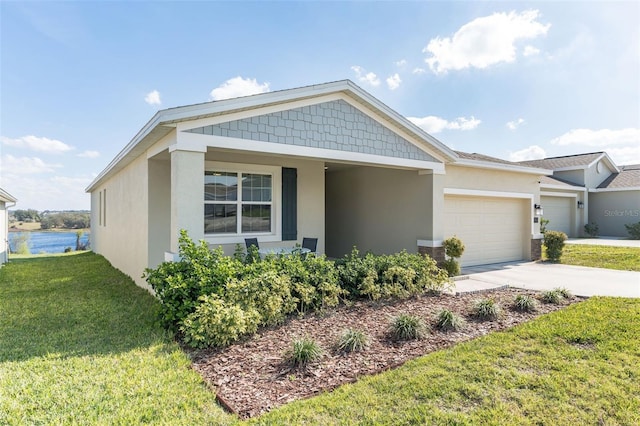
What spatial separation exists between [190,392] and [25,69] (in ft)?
47.7

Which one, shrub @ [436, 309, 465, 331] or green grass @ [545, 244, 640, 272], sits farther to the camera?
green grass @ [545, 244, 640, 272]

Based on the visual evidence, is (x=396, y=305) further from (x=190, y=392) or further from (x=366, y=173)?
(x=366, y=173)

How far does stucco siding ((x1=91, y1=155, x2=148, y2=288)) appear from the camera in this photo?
8.66 m

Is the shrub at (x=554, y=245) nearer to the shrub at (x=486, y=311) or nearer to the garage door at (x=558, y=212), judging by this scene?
the shrub at (x=486, y=311)

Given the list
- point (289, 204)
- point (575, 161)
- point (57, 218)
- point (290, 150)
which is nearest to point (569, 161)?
point (575, 161)

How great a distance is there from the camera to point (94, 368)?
413cm

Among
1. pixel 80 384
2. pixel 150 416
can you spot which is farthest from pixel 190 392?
pixel 80 384

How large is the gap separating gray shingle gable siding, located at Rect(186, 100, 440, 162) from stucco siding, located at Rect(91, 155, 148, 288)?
3213 mm

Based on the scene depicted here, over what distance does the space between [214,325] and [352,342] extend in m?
1.91

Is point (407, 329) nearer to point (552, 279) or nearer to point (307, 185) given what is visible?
point (307, 185)

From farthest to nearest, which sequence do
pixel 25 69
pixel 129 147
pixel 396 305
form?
1. pixel 25 69
2. pixel 129 147
3. pixel 396 305

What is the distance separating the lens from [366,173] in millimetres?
12391

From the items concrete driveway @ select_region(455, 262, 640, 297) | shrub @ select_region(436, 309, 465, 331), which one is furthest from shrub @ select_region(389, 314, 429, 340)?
concrete driveway @ select_region(455, 262, 640, 297)

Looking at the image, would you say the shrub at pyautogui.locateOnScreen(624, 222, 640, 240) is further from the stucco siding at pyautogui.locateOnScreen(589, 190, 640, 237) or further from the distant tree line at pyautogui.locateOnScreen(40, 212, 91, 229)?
the distant tree line at pyautogui.locateOnScreen(40, 212, 91, 229)
